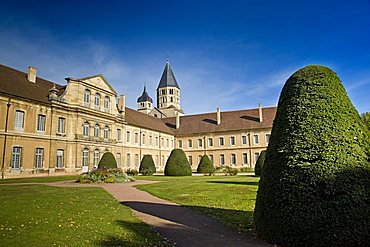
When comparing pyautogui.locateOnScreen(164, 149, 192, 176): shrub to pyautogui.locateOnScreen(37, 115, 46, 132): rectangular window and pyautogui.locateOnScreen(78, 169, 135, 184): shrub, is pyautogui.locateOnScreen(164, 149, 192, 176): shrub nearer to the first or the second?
pyautogui.locateOnScreen(78, 169, 135, 184): shrub

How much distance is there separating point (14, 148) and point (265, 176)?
23.1 meters

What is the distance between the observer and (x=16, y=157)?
2214 centimetres

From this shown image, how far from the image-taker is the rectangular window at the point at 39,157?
23823 millimetres

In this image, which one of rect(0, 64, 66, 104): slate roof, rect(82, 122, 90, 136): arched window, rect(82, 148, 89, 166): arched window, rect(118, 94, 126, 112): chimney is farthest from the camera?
rect(118, 94, 126, 112): chimney

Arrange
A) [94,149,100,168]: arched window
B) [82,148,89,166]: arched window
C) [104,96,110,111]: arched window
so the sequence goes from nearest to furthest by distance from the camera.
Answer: [82,148,89,166]: arched window → [94,149,100,168]: arched window → [104,96,110,111]: arched window

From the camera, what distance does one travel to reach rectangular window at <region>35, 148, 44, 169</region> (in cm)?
2382

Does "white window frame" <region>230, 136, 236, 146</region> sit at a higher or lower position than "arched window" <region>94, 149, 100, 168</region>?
higher

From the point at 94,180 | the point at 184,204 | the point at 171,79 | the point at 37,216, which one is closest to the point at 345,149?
the point at 184,204

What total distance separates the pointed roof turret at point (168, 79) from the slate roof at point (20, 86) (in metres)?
46.6

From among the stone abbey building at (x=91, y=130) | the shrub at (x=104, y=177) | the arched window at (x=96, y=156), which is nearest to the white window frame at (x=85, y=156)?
the stone abbey building at (x=91, y=130)

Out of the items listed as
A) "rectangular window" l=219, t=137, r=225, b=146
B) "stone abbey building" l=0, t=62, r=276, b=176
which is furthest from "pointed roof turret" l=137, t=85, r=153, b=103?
"rectangular window" l=219, t=137, r=225, b=146

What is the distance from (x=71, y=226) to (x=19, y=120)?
801 inches

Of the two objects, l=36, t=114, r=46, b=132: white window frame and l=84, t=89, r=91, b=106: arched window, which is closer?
l=36, t=114, r=46, b=132: white window frame

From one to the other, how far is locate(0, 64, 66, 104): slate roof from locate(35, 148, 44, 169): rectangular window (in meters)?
4.52
